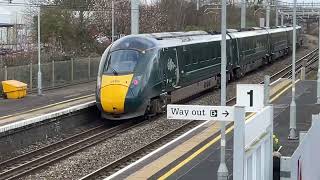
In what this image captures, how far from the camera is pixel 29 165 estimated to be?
1487cm

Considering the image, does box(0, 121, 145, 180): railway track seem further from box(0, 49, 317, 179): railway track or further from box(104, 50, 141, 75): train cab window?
box(104, 50, 141, 75): train cab window

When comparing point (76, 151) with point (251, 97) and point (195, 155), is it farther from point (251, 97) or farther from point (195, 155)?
point (251, 97)

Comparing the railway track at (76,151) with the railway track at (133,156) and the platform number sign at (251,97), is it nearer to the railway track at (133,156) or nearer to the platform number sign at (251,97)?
the railway track at (133,156)

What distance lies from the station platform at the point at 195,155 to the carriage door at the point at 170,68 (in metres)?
3.19

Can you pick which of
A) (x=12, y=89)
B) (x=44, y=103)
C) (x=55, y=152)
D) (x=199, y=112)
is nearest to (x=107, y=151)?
(x=55, y=152)

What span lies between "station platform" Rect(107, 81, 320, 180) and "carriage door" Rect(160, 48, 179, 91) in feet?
10.5

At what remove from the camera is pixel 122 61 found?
20.3 meters

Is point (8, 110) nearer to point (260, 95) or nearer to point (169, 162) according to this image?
point (169, 162)

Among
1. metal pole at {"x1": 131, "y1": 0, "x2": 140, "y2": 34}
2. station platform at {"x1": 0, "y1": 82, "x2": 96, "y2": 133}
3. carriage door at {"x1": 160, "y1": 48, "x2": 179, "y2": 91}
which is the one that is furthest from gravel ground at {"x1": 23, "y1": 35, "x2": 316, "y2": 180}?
metal pole at {"x1": 131, "y1": 0, "x2": 140, "y2": 34}

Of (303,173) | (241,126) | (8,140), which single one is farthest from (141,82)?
(241,126)

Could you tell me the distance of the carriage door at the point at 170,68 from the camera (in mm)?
21234

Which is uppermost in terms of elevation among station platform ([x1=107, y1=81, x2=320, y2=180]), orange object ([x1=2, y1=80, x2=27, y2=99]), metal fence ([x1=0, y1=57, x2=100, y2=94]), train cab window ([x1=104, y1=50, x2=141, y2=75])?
train cab window ([x1=104, y1=50, x2=141, y2=75])

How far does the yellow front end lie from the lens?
19.6 metres

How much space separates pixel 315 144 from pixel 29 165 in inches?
298
